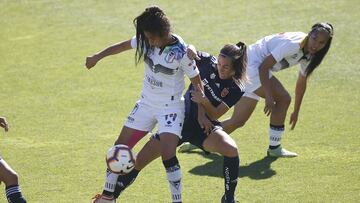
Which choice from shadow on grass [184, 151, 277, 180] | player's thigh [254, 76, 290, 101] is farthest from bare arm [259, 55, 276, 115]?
shadow on grass [184, 151, 277, 180]

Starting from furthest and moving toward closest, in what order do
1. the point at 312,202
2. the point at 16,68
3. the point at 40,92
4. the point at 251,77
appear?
the point at 16,68, the point at 40,92, the point at 251,77, the point at 312,202

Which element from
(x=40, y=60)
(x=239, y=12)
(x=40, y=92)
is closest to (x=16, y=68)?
(x=40, y=60)

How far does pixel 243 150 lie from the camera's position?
11.2 m

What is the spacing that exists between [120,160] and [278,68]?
10.9 ft

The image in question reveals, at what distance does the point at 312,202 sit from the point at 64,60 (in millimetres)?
8304

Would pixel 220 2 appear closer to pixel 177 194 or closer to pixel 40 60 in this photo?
pixel 40 60

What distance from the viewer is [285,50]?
33.6 feet

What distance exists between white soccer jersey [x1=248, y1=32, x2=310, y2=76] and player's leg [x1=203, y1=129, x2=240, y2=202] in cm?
200

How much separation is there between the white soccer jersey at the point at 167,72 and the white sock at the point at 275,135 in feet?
8.41

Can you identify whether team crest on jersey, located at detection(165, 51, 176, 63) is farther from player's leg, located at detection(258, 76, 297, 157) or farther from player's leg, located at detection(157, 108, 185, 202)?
player's leg, located at detection(258, 76, 297, 157)

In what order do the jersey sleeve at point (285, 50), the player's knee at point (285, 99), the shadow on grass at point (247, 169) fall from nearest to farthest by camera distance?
the shadow on grass at point (247, 169) < the jersey sleeve at point (285, 50) < the player's knee at point (285, 99)

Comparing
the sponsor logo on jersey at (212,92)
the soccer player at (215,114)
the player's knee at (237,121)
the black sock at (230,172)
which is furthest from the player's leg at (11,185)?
the player's knee at (237,121)

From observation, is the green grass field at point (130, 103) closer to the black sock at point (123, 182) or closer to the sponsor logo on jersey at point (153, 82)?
the black sock at point (123, 182)

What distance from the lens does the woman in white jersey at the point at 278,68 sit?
9992 mm
